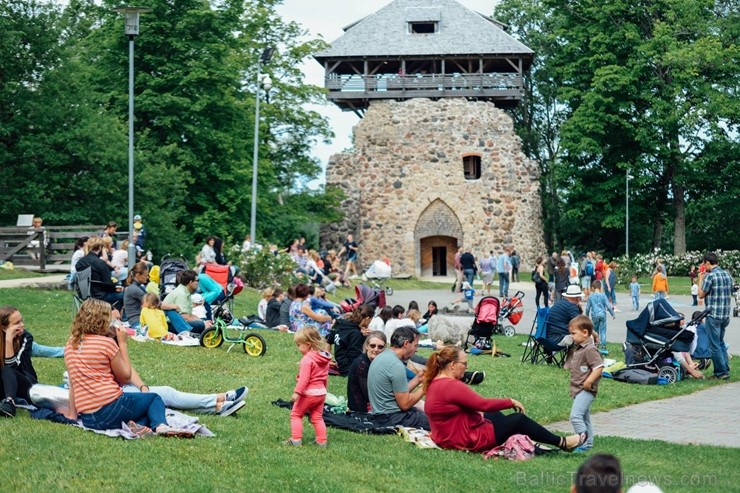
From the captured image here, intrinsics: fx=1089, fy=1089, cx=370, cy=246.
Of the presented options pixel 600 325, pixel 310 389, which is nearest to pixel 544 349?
pixel 600 325

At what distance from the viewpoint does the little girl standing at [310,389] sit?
377 inches

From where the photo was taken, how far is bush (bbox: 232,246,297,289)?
29953 millimetres

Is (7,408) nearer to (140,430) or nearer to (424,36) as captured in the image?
(140,430)

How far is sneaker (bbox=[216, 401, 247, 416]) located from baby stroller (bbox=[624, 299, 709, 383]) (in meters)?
6.84

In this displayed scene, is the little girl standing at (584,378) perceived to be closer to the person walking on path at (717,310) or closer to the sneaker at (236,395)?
the sneaker at (236,395)

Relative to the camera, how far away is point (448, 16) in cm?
4888

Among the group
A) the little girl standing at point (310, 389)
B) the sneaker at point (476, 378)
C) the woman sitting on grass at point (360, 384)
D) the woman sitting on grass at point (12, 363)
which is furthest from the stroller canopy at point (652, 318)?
the woman sitting on grass at point (12, 363)

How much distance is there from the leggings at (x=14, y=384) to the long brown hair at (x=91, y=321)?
126 cm

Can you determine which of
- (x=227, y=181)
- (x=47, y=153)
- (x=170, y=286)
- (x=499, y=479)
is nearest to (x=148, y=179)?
(x=47, y=153)

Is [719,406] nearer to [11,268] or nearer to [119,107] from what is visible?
[11,268]

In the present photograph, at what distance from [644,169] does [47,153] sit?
86.3 ft

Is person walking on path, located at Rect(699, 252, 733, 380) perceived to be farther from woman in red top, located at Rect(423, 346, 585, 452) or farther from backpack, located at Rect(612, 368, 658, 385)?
woman in red top, located at Rect(423, 346, 585, 452)

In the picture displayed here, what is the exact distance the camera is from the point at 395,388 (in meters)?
10.7

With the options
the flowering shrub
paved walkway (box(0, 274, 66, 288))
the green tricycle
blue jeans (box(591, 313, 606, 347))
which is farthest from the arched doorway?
the green tricycle
